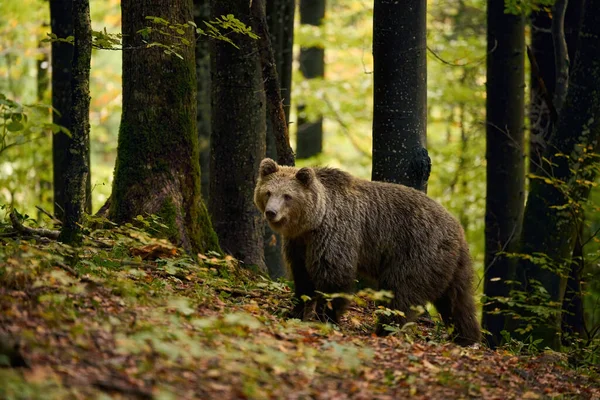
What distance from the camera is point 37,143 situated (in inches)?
690

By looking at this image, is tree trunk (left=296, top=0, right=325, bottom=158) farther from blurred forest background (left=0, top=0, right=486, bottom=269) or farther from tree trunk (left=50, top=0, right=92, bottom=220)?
tree trunk (left=50, top=0, right=92, bottom=220)

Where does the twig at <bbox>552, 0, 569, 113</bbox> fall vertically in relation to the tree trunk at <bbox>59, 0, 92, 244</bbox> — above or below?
above

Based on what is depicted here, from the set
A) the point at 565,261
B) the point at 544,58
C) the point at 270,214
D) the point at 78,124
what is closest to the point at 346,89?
the point at 544,58

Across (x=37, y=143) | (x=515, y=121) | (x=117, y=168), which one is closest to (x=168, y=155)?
(x=117, y=168)

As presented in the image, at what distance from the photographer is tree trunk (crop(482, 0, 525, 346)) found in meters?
11.8

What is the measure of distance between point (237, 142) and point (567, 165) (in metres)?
4.34

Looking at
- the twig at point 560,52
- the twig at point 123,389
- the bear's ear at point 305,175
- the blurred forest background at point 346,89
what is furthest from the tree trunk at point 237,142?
the blurred forest background at point 346,89

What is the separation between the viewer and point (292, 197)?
7.56 metres

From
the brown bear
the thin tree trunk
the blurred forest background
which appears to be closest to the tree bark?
the brown bear

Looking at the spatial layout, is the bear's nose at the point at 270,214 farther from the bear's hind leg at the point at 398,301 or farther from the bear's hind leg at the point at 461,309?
the bear's hind leg at the point at 461,309

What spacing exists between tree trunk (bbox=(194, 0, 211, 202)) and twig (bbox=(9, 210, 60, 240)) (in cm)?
473

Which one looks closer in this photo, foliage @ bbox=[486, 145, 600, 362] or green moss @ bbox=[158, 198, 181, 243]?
green moss @ bbox=[158, 198, 181, 243]

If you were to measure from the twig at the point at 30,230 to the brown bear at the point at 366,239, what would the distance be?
2.06 m

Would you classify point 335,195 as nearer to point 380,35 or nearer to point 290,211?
point 290,211
